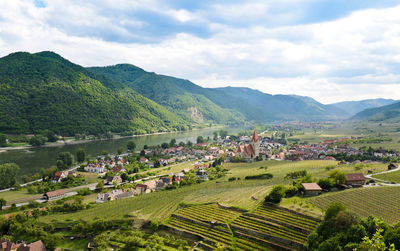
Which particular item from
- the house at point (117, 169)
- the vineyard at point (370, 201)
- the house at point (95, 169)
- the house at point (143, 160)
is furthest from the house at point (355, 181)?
the house at point (143, 160)

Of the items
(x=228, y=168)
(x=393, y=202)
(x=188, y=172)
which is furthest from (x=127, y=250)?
(x=228, y=168)

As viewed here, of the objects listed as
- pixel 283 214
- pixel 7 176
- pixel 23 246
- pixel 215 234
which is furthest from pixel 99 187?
pixel 283 214

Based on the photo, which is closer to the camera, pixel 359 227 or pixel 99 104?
pixel 359 227

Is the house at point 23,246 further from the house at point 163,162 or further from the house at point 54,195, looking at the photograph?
the house at point 163,162

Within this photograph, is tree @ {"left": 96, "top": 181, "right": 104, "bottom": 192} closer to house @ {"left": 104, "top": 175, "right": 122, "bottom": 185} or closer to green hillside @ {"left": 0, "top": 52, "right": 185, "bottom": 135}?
house @ {"left": 104, "top": 175, "right": 122, "bottom": 185}

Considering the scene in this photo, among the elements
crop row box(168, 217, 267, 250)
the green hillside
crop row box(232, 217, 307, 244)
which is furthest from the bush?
the green hillside

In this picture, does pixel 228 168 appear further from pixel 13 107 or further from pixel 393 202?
pixel 13 107

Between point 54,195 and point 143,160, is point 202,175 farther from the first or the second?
point 54,195
